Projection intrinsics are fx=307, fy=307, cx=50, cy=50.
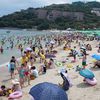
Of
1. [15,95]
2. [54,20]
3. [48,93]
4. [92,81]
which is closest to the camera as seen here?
[48,93]

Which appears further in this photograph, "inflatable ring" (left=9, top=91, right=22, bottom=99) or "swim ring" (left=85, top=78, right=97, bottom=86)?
"swim ring" (left=85, top=78, right=97, bottom=86)

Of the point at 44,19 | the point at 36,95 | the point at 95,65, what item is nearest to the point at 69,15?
the point at 44,19

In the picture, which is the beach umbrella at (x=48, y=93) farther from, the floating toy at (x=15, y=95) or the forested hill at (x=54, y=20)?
the forested hill at (x=54, y=20)

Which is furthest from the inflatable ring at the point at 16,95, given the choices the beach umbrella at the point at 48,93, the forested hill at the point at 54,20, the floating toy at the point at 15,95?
the forested hill at the point at 54,20

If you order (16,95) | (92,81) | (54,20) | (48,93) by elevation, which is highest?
(48,93)

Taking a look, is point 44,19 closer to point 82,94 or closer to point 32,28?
point 32,28

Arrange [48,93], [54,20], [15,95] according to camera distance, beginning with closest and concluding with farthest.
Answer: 1. [48,93]
2. [15,95]
3. [54,20]

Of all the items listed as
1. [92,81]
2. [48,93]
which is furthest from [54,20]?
[48,93]

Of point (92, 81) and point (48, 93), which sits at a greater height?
point (48, 93)

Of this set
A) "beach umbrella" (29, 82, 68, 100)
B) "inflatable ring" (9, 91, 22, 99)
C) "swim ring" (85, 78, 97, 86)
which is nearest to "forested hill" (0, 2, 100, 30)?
"swim ring" (85, 78, 97, 86)

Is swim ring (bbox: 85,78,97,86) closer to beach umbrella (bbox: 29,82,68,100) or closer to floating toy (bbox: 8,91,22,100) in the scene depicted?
floating toy (bbox: 8,91,22,100)

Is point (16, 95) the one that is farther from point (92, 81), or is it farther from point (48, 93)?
point (48, 93)

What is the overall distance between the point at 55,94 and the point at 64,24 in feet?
377

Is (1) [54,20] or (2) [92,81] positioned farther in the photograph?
(1) [54,20]
